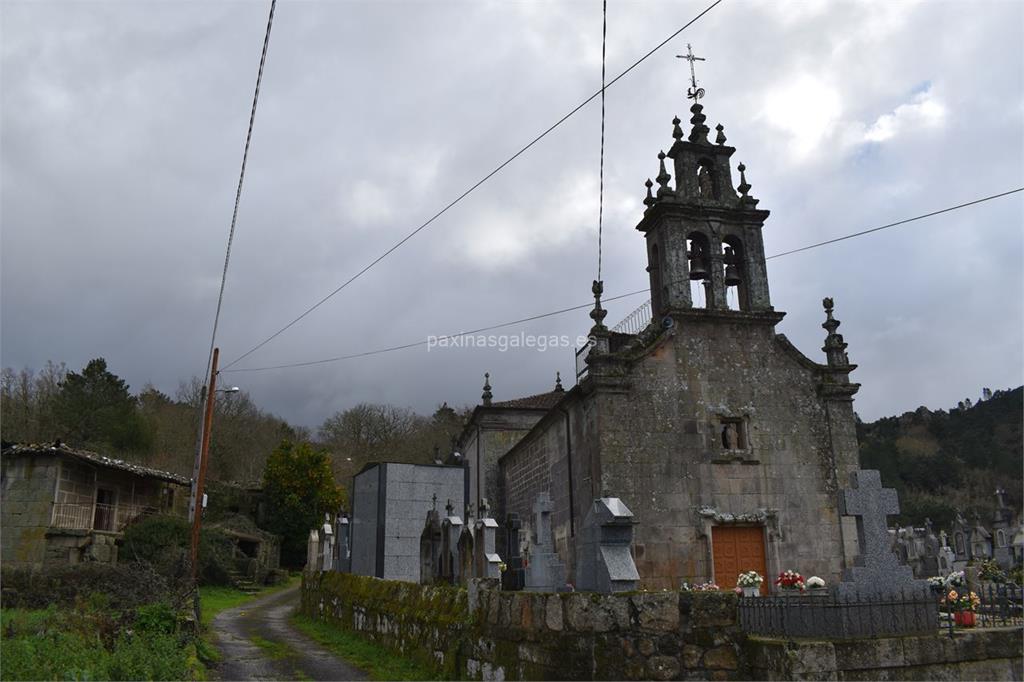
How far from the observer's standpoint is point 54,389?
130 feet

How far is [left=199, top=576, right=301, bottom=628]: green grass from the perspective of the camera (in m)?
19.8

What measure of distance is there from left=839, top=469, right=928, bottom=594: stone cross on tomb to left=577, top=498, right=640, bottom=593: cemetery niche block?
2.76 meters

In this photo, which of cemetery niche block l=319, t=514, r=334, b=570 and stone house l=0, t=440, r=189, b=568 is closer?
cemetery niche block l=319, t=514, r=334, b=570

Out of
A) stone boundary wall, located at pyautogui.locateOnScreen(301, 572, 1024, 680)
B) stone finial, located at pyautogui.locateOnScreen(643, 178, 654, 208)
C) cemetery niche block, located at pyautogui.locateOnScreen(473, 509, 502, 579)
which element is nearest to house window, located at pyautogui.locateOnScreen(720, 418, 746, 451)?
stone finial, located at pyautogui.locateOnScreen(643, 178, 654, 208)

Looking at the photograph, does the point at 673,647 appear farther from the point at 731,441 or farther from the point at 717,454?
the point at 731,441


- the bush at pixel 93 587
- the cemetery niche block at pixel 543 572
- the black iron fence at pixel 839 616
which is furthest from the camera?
the bush at pixel 93 587

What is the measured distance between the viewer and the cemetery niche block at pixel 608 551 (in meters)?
7.34

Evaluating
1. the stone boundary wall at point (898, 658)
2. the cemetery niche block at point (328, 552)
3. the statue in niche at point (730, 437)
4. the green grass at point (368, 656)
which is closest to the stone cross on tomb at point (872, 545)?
the stone boundary wall at point (898, 658)

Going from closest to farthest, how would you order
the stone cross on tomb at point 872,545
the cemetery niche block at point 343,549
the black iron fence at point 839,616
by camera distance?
the black iron fence at point 839,616
the stone cross on tomb at point 872,545
the cemetery niche block at point 343,549

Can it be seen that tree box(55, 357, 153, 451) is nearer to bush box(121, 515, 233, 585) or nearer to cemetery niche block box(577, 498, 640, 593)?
bush box(121, 515, 233, 585)

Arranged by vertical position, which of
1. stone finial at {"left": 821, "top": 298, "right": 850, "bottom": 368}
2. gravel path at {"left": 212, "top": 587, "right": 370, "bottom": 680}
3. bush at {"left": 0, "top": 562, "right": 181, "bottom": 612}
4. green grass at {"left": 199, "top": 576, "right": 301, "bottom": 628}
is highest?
stone finial at {"left": 821, "top": 298, "right": 850, "bottom": 368}

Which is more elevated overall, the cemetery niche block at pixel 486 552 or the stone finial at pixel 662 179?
the stone finial at pixel 662 179

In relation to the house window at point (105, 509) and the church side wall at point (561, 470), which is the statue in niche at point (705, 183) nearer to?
the church side wall at point (561, 470)

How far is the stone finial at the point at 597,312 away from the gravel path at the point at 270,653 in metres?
8.71
